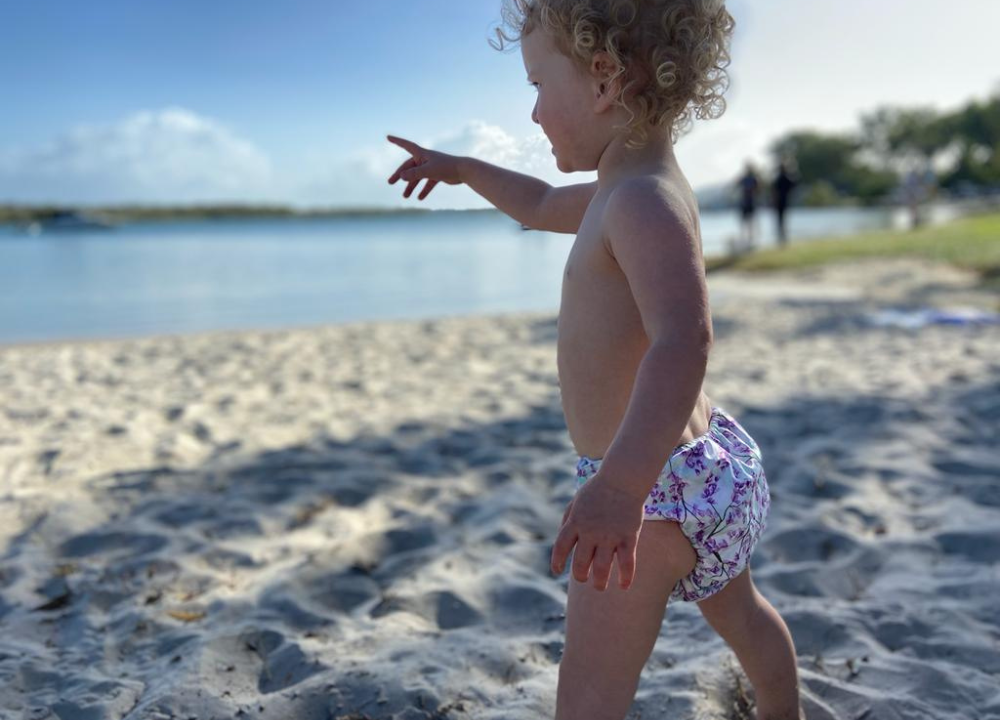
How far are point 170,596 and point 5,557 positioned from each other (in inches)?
29.0

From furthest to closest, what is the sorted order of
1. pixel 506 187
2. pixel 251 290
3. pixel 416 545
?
pixel 251 290
pixel 416 545
pixel 506 187

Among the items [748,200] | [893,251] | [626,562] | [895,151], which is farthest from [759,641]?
[895,151]

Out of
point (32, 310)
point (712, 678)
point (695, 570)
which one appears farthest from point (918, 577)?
point (32, 310)

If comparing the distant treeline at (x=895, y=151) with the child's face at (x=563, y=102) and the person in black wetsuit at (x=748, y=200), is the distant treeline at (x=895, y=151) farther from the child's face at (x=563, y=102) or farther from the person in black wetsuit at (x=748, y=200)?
the child's face at (x=563, y=102)

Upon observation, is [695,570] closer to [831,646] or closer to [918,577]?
[831,646]

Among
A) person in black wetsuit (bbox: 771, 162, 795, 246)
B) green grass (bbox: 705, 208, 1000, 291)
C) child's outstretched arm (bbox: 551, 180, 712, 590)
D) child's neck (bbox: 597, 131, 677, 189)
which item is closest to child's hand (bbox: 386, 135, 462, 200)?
child's neck (bbox: 597, 131, 677, 189)

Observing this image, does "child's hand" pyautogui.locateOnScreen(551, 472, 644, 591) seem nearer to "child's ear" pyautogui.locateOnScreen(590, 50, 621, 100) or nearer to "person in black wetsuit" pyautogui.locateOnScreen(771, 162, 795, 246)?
"child's ear" pyautogui.locateOnScreen(590, 50, 621, 100)

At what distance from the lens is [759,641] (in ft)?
5.72

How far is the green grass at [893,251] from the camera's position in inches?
534

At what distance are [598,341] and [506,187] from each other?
0.69m

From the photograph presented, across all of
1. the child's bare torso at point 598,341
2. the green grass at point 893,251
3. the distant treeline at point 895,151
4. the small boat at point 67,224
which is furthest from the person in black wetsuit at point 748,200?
the small boat at point 67,224

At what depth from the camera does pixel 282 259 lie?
84.8 ft

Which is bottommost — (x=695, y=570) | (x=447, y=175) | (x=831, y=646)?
(x=831, y=646)

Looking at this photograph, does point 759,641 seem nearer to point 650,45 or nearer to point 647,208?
point 647,208
